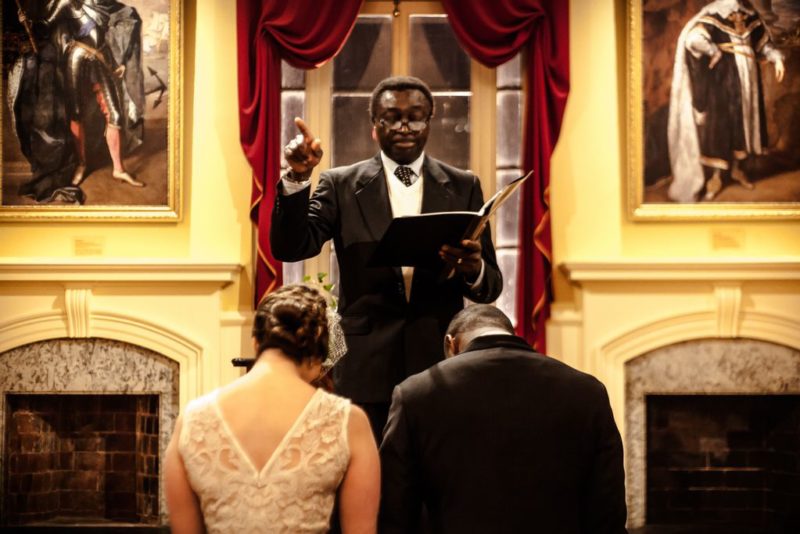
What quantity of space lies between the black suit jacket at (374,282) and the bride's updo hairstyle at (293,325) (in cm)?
66

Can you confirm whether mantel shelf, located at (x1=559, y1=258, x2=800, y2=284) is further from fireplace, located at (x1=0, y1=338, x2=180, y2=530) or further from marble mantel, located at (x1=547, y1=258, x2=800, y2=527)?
fireplace, located at (x1=0, y1=338, x2=180, y2=530)

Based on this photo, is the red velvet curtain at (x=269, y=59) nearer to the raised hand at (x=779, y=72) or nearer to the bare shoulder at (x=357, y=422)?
the raised hand at (x=779, y=72)

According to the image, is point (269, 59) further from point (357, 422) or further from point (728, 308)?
point (357, 422)

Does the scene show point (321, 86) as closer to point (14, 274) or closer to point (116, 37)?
point (116, 37)

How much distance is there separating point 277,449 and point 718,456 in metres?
3.80

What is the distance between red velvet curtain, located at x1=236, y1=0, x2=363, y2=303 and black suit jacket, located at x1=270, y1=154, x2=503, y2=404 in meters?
2.04

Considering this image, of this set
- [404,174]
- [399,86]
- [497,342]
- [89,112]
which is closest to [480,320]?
[497,342]

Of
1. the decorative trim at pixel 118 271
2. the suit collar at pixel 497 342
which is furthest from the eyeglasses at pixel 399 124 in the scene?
the decorative trim at pixel 118 271

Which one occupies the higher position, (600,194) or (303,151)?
(600,194)

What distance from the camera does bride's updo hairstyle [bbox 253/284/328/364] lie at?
1.97m

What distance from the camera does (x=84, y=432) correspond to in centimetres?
509

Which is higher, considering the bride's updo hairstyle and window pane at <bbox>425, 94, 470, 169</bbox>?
window pane at <bbox>425, 94, 470, 169</bbox>

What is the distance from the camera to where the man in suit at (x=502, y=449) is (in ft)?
6.66

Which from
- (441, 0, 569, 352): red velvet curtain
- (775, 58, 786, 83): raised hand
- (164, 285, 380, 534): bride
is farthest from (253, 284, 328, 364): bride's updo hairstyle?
(775, 58, 786, 83): raised hand
